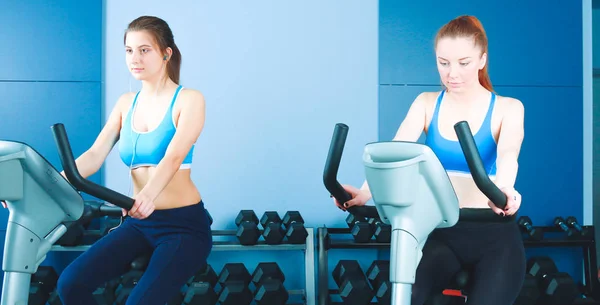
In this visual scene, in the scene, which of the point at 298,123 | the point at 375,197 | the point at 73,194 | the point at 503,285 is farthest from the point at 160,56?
the point at 298,123

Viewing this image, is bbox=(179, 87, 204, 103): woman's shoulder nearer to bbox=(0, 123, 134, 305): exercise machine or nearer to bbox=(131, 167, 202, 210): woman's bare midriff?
bbox=(131, 167, 202, 210): woman's bare midriff

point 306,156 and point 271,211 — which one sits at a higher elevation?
point 306,156

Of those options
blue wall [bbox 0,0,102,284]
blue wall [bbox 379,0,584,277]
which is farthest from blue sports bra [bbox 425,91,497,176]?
blue wall [bbox 0,0,102,284]

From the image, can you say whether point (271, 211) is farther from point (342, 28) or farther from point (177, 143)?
point (177, 143)

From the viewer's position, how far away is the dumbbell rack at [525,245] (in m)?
3.69

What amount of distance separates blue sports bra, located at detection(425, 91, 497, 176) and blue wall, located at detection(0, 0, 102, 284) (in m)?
2.56

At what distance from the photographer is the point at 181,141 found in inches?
88.7

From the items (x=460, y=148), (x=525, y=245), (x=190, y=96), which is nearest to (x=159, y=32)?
(x=190, y=96)

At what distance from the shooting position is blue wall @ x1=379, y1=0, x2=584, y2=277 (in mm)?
4109

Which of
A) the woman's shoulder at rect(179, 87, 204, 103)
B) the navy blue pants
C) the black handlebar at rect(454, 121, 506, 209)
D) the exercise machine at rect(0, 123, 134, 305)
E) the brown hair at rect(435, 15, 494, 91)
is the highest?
the brown hair at rect(435, 15, 494, 91)

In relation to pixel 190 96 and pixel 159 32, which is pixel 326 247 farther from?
pixel 159 32

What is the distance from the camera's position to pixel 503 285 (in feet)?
5.88

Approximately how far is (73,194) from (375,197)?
0.92 meters

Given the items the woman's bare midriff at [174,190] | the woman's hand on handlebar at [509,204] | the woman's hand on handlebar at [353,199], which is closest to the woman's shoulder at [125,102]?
the woman's bare midriff at [174,190]
